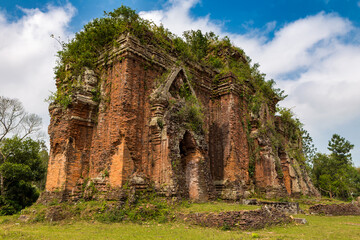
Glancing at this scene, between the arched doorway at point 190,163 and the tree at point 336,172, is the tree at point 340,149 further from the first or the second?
the arched doorway at point 190,163

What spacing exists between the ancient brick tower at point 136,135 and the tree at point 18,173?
7.82 m

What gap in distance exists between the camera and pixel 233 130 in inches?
536

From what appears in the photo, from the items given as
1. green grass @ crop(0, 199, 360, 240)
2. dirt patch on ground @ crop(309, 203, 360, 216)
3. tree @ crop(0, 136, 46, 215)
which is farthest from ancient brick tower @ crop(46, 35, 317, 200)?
tree @ crop(0, 136, 46, 215)

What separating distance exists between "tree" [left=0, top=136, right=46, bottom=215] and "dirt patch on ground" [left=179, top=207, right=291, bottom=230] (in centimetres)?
1243

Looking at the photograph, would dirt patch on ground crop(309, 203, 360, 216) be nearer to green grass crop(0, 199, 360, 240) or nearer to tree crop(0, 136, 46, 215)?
green grass crop(0, 199, 360, 240)

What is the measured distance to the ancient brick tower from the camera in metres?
9.65

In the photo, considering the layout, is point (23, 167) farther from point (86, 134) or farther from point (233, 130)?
point (233, 130)

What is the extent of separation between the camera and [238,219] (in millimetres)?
7520

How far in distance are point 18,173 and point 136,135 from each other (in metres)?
11.0

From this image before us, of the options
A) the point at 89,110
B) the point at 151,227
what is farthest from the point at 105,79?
the point at 151,227

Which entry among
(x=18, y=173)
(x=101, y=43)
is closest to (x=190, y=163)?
(x=101, y=43)

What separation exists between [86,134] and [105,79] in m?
2.19

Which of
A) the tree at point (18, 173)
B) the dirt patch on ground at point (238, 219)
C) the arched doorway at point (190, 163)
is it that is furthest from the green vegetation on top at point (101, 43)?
the tree at point (18, 173)

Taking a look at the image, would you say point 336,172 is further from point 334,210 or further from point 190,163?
point 190,163
